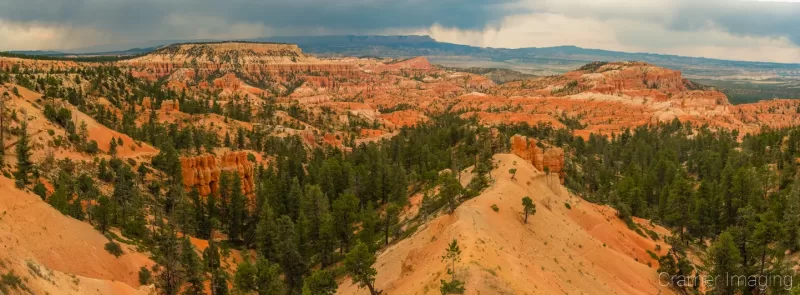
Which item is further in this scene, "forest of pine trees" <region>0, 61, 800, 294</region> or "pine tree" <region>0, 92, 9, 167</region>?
"pine tree" <region>0, 92, 9, 167</region>

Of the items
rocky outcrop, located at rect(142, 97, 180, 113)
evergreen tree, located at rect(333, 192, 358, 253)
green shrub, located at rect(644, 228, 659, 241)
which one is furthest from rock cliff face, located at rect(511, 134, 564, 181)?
rocky outcrop, located at rect(142, 97, 180, 113)

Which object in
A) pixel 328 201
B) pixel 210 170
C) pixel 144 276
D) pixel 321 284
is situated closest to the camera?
pixel 321 284

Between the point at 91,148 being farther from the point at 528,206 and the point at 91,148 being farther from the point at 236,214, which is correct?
the point at 528,206

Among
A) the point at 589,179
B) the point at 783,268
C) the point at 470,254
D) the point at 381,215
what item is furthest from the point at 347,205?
the point at 589,179

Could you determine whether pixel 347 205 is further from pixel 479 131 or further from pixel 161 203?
pixel 479 131

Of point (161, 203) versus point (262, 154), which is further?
point (262, 154)

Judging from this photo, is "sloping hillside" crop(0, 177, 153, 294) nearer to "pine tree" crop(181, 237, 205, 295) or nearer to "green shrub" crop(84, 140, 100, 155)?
"pine tree" crop(181, 237, 205, 295)

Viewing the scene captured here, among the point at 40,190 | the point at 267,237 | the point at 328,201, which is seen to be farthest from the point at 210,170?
the point at 40,190
